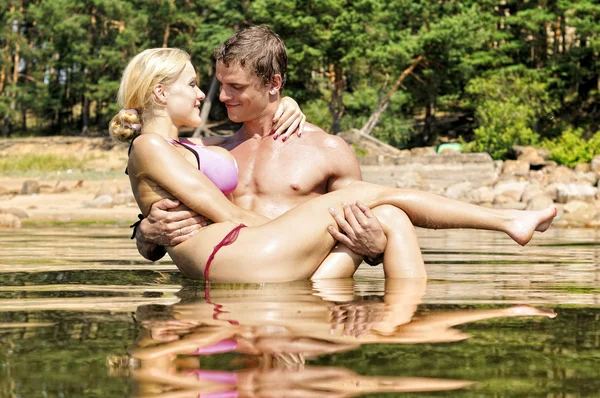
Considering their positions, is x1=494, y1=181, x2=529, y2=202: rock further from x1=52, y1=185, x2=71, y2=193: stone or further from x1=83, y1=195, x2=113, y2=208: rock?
x1=52, y1=185, x2=71, y2=193: stone

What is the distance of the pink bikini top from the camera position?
4.64m

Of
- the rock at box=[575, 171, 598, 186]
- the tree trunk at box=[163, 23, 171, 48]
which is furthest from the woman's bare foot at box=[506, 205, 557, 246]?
the tree trunk at box=[163, 23, 171, 48]

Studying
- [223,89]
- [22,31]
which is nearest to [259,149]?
[223,89]

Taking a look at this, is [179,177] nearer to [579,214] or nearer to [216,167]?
[216,167]

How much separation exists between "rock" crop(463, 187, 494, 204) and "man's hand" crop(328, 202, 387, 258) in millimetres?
15860

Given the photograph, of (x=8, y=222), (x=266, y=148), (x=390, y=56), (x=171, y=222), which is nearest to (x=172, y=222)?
(x=171, y=222)

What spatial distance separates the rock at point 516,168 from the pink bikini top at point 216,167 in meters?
20.5

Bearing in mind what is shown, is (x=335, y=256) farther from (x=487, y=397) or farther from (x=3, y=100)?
(x=3, y=100)

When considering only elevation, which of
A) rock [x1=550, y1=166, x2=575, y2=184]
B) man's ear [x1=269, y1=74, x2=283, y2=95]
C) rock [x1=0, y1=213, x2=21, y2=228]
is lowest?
rock [x1=550, y1=166, x2=575, y2=184]

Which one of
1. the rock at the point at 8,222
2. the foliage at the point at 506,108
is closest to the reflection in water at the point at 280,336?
the rock at the point at 8,222

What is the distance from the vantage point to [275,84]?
518 centimetres

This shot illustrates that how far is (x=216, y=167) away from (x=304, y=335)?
83.1 inches

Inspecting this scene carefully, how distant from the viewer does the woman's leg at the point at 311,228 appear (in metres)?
4.32

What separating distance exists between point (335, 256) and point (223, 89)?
3.64ft
